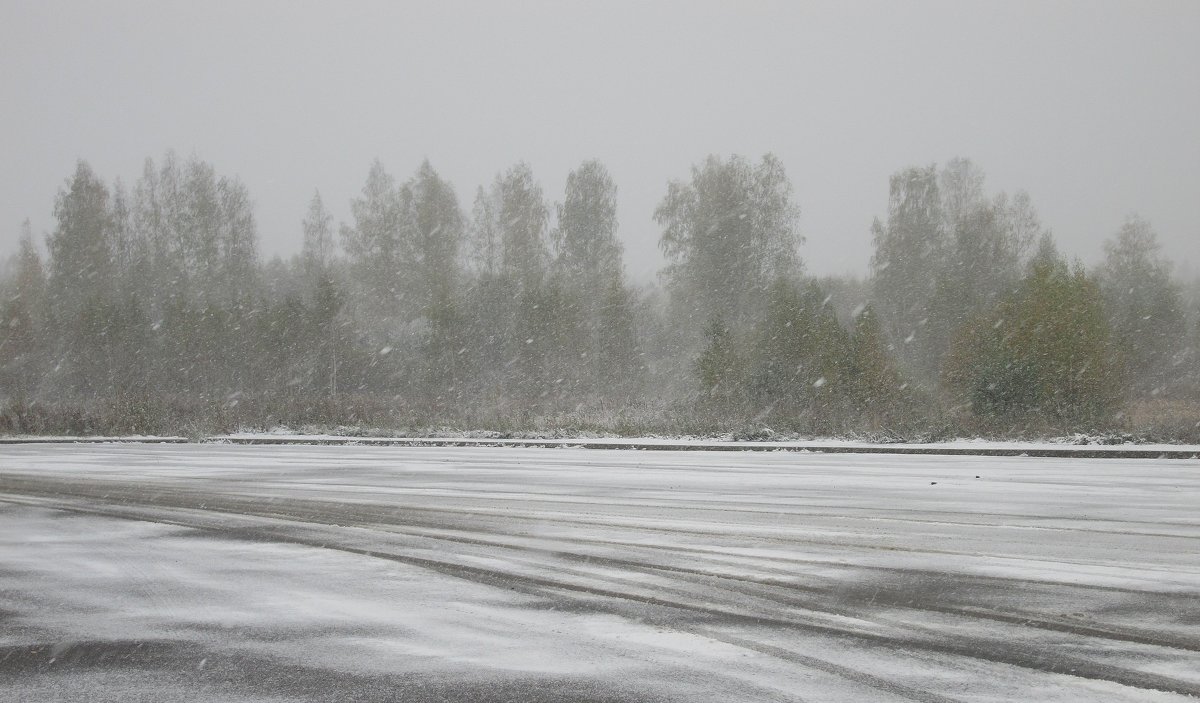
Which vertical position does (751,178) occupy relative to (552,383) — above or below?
above

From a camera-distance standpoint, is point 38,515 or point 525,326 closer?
point 38,515

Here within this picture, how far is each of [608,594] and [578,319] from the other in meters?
50.7

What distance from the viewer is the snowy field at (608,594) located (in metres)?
4.77

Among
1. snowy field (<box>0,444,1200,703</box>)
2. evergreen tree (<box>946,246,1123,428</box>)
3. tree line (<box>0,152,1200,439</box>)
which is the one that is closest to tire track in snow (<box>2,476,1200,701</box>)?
snowy field (<box>0,444,1200,703</box>)

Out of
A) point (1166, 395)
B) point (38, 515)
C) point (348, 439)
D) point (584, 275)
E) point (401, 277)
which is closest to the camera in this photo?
point (38, 515)

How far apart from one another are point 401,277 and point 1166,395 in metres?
48.6

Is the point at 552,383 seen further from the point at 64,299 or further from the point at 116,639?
the point at 116,639

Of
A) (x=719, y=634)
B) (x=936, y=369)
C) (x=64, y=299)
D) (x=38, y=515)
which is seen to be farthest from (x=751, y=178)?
(x=719, y=634)

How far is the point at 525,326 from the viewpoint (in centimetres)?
5394

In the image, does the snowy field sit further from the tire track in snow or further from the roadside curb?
the roadside curb

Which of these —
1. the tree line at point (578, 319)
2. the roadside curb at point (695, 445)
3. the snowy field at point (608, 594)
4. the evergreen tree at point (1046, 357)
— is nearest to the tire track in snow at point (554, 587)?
the snowy field at point (608, 594)

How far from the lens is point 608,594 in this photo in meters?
6.66

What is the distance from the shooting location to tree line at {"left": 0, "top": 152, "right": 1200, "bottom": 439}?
30.4m

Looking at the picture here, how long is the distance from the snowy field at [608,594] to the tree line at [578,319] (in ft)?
45.6
